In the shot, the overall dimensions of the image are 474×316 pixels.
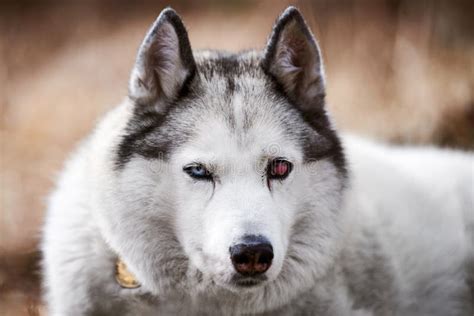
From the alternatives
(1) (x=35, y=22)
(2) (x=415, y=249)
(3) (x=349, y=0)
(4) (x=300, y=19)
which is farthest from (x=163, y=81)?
(1) (x=35, y=22)

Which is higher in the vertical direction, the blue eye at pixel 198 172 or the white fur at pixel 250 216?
the blue eye at pixel 198 172

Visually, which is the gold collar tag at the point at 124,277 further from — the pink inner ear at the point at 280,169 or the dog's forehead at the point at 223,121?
the pink inner ear at the point at 280,169

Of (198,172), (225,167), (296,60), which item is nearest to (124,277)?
(198,172)

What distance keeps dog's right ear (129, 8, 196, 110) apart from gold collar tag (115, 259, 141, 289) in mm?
879

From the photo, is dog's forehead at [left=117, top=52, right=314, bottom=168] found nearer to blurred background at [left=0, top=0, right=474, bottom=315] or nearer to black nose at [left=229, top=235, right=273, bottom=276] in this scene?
black nose at [left=229, top=235, right=273, bottom=276]

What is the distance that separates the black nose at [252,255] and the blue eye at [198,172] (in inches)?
16.9

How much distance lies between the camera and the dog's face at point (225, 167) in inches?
130

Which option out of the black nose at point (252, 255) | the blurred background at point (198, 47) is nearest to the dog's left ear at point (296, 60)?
the black nose at point (252, 255)

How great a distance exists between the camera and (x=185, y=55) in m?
3.59

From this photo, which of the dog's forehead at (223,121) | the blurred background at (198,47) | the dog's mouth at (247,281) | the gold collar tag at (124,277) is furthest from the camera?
the blurred background at (198,47)

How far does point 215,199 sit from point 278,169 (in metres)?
0.37

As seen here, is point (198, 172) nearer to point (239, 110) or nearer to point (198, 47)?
point (239, 110)

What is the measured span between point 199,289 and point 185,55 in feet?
3.95

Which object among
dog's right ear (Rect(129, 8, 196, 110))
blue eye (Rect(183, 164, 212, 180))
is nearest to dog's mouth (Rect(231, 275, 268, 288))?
blue eye (Rect(183, 164, 212, 180))
